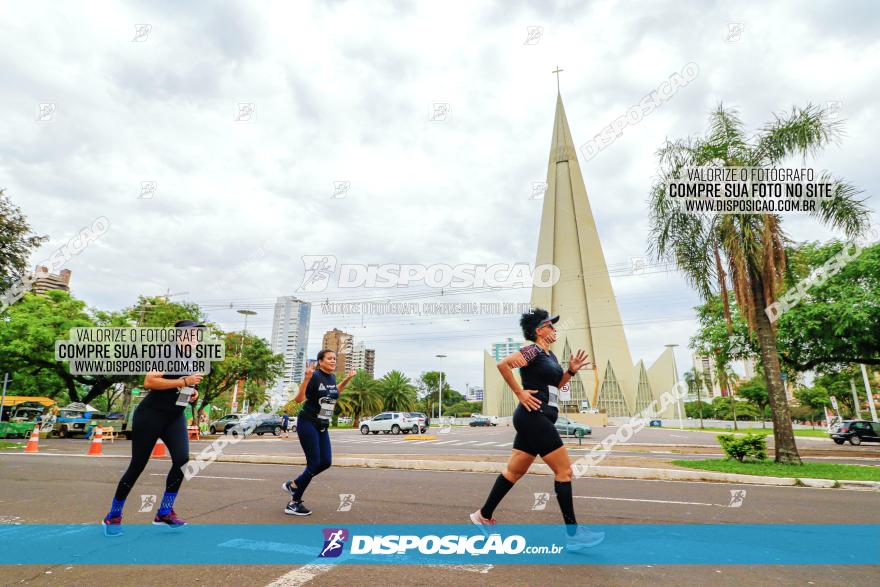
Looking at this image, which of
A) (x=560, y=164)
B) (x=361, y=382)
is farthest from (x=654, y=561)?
(x=560, y=164)

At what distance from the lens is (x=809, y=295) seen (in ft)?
57.5

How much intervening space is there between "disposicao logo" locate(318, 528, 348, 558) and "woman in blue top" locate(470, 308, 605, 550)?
3.90 feet

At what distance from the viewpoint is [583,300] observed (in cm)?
8206

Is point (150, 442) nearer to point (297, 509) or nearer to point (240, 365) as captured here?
point (297, 509)

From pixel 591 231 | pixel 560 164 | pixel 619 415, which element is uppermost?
pixel 560 164

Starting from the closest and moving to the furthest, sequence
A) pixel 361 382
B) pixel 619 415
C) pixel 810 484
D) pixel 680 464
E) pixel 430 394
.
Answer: pixel 810 484 → pixel 680 464 → pixel 361 382 → pixel 619 415 → pixel 430 394

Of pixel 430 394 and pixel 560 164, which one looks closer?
pixel 560 164

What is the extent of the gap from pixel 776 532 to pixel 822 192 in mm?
10754

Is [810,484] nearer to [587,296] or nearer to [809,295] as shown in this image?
[809,295]

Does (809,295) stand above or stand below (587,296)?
below

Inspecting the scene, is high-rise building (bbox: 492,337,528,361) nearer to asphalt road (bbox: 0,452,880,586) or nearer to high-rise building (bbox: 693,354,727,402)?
high-rise building (bbox: 693,354,727,402)

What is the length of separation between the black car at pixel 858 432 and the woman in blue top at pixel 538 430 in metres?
30.1

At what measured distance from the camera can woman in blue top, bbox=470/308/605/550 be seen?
3881 mm

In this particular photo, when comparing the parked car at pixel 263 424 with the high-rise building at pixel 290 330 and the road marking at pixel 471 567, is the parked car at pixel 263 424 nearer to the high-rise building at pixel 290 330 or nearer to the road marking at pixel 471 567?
the road marking at pixel 471 567
